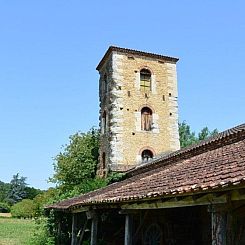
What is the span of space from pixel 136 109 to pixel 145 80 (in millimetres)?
2117

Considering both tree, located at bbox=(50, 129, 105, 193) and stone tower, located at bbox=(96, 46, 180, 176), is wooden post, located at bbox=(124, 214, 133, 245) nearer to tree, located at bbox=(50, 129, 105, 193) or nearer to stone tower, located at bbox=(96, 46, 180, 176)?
stone tower, located at bbox=(96, 46, 180, 176)

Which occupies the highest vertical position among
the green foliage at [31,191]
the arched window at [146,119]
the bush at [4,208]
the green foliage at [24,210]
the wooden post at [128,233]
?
the green foliage at [31,191]

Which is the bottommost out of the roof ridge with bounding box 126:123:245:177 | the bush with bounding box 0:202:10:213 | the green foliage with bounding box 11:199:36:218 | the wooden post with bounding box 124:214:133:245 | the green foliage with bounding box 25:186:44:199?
the wooden post with bounding box 124:214:133:245

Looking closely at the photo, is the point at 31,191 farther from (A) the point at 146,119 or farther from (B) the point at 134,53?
(B) the point at 134,53

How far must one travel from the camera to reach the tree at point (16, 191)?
311ft

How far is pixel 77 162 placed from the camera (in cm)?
2727

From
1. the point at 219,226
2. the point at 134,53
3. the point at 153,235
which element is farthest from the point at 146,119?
the point at 219,226

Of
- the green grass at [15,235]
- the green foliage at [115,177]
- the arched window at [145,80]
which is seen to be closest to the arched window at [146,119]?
the arched window at [145,80]

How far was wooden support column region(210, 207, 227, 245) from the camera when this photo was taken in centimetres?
545

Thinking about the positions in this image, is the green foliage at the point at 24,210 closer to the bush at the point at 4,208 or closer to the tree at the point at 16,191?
the bush at the point at 4,208

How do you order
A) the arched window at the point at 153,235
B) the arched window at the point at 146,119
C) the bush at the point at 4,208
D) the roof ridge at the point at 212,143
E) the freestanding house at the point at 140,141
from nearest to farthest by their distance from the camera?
the roof ridge at the point at 212,143, the arched window at the point at 153,235, the freestanding house at the point at 140,141, the arched window at the point at 146,119, the bush at the point at 4,208

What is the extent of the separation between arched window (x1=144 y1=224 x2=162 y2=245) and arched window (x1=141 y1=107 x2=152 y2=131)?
494 inches

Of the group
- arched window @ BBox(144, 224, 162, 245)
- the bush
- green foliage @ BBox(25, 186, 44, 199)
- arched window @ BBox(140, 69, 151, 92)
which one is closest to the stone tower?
arched window @ BBox(140, 69, 151, 92)

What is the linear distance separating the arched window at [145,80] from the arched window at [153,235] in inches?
549
